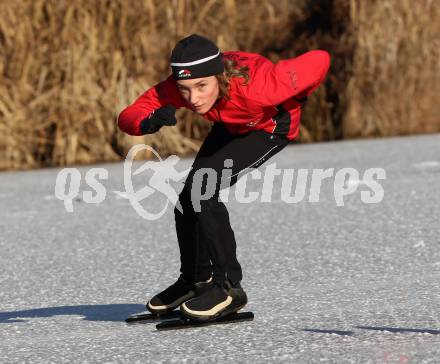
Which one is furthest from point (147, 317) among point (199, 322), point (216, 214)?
A: point (216, 214)

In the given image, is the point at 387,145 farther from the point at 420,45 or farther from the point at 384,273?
the point at 384,273

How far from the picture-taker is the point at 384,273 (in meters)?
6.54

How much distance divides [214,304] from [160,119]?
2.93 ft

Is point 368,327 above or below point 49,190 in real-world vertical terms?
above

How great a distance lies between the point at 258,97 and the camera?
514 cm

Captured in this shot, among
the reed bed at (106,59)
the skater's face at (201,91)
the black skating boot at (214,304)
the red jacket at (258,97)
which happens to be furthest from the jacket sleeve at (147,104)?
the reed bed at (106,59)

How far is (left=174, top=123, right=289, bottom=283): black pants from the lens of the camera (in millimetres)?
5320

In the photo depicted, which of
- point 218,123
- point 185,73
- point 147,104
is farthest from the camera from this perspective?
point 218,123

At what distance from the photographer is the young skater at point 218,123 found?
5.13 meters

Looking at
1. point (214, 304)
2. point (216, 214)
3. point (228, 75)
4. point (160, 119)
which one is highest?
point (228, 75)

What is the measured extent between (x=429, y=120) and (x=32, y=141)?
15.5 feet

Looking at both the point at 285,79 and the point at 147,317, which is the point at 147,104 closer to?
the point at 285,79

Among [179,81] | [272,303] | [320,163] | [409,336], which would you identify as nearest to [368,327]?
[409,336]

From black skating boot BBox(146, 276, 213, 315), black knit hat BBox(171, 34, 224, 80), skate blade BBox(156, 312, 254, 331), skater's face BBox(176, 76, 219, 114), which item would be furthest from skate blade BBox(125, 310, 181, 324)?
black knit hat BBox(171, 34, 224, 80)
